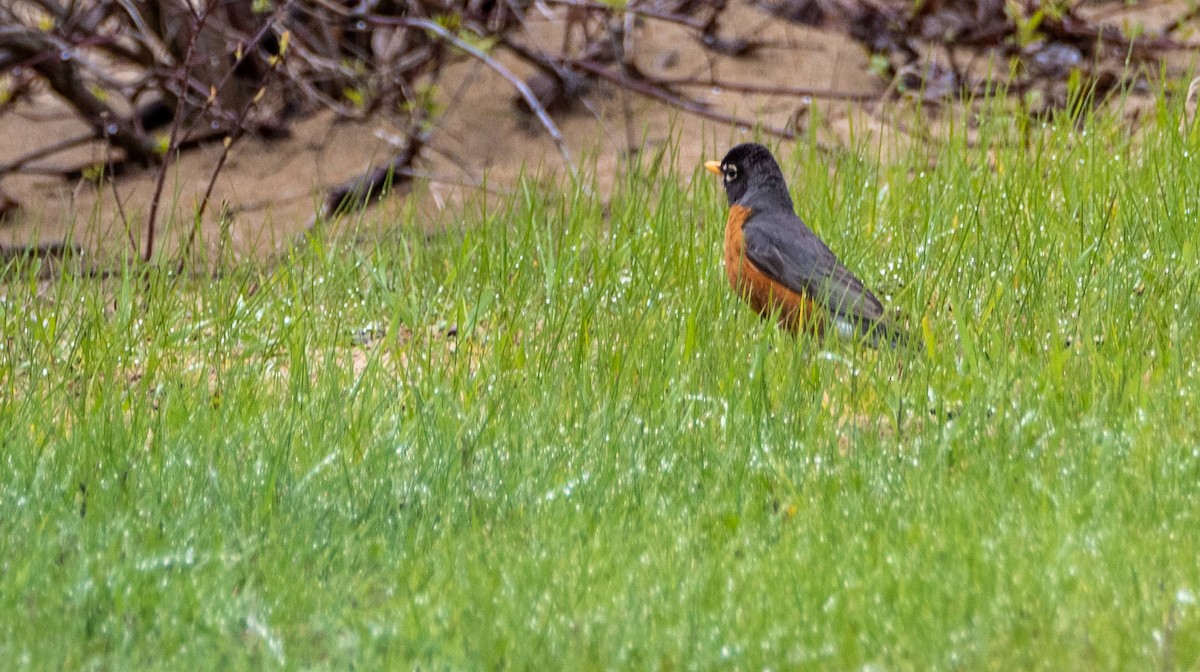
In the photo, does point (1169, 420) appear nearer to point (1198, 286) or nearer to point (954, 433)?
point (954, 433)

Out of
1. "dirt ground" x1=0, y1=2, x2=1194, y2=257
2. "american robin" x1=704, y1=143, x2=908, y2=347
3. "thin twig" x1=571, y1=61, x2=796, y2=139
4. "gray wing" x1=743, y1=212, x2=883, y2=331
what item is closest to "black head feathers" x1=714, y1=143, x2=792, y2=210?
"american robin" x1=704, y1=143, x2=908, y2=347

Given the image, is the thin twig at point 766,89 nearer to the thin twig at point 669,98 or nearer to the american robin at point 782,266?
the thin twig at point 669,98

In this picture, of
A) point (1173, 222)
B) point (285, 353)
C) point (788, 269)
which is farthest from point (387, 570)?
point (1173, 222)

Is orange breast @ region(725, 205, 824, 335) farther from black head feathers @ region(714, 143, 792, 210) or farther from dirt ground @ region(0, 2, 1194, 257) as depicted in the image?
dirt ground @ region(0, 2, 1194, 257)

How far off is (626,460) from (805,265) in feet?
5.12

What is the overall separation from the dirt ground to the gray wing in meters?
2.25

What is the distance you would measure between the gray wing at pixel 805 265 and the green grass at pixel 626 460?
14 centimetres

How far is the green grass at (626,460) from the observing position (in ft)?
9.14

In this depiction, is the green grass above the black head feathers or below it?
below

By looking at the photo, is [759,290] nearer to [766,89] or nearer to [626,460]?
[626,460]

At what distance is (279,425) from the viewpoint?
383 cm

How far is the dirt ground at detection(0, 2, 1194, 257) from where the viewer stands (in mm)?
7590

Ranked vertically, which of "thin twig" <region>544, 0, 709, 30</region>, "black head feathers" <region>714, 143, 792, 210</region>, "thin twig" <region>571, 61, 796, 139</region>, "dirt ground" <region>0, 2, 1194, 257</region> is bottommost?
"dirt ground" <region>0, 2, 1194, 257</region>

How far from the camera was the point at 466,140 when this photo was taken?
26.5 ft
